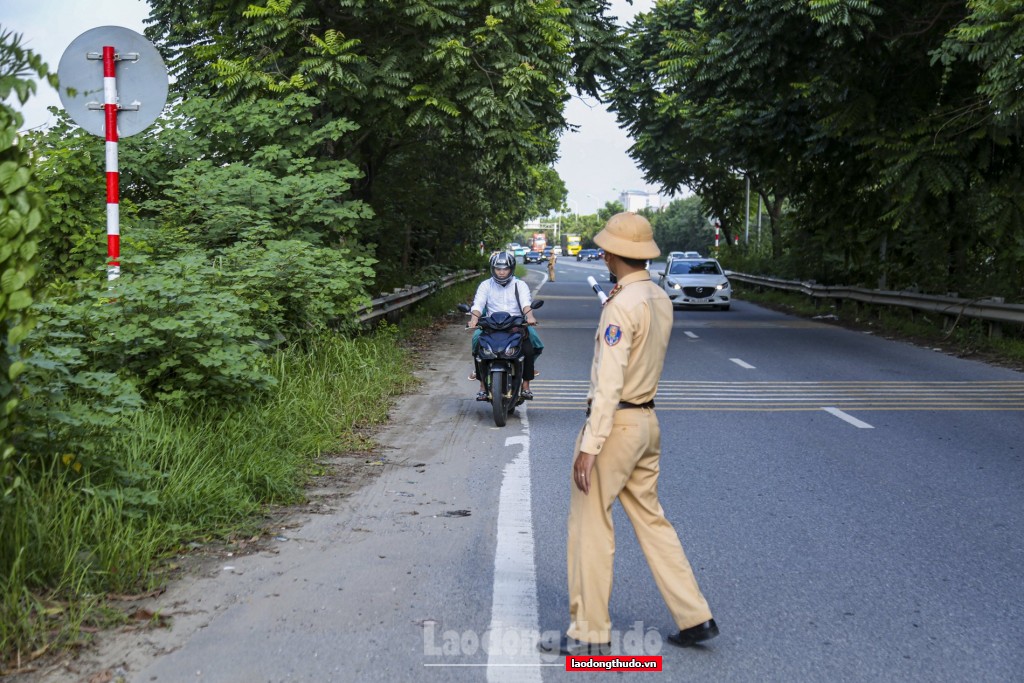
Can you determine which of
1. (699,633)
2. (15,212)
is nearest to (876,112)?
(699,633)

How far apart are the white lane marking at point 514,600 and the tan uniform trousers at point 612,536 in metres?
0.24

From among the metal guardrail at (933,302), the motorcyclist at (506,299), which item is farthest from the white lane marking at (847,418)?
the metal guardrail at (933,302)

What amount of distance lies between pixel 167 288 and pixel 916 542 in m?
5.32

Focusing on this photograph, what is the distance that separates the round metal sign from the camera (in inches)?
320

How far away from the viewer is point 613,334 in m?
4.33

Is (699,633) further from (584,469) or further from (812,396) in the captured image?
(812,396)

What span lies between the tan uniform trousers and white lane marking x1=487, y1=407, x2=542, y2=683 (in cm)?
24

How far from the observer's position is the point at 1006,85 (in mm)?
12203

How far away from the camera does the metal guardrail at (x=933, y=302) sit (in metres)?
18.0

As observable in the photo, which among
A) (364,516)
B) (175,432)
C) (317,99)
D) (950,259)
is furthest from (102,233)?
(950,259)

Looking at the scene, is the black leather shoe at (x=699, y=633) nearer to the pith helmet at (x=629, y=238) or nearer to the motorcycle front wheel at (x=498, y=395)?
the pith helmet at (x=629, y=238)

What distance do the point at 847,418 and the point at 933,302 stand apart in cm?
1143

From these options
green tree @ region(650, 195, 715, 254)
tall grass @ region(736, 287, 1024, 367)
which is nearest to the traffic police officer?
tall grass @ region(736, 287, 1024, 367)

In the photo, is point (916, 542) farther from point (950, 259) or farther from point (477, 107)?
point (950, 259)
